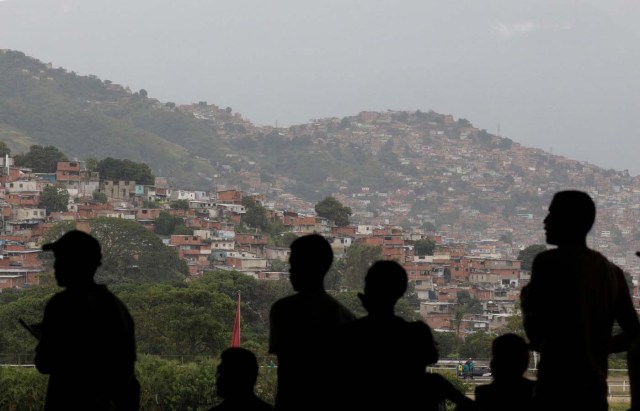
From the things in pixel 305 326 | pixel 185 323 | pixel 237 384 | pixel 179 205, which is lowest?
pixel 185 323

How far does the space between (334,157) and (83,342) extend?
5109 inches

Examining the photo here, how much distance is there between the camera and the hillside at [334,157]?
115250 millimetres

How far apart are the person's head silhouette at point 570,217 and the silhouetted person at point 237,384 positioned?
676mm

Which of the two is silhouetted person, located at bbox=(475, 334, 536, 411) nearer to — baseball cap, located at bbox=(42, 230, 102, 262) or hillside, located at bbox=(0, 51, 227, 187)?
baseball cap, located at bbox=(42, 230, 102, 262)

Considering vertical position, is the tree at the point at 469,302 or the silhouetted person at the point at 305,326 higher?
the silhouetted person at the point at 305,326

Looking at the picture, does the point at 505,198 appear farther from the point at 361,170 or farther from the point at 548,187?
the point at 361,170

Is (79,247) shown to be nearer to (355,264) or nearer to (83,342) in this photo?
(83,342)

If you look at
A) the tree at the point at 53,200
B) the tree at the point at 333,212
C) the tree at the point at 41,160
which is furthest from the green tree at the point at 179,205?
the tree at the point at 333,212

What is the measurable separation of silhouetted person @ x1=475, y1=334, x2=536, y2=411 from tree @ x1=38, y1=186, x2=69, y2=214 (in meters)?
62.1

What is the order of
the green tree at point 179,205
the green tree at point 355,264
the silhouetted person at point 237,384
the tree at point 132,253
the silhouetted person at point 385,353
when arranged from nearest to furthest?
the silhouetted person at point 385,353
the silhouetted person at point 237,384
the tree at point 132,253
the green tree at point 355,264
the green tree at point 179,205

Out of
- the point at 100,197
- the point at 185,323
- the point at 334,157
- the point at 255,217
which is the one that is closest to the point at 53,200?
the point at 100,197

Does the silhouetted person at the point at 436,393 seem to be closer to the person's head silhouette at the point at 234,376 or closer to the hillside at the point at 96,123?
the person's head silhouette at the point at 234,376

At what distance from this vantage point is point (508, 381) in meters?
2.40

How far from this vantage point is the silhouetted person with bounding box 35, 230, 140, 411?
→ 2254 mm
